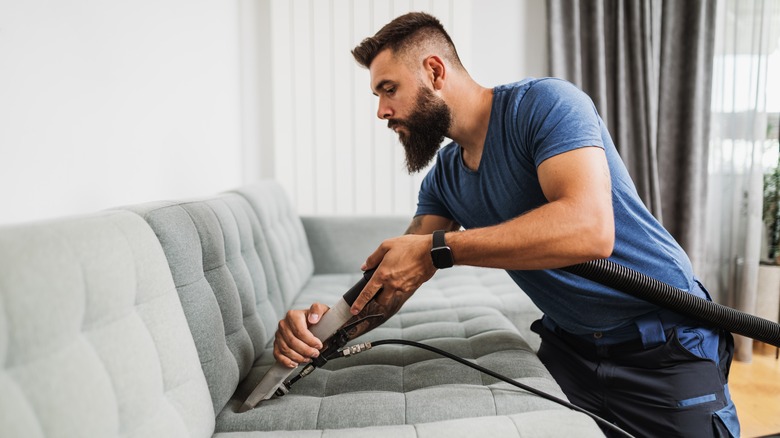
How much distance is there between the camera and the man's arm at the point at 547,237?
1.02 metres

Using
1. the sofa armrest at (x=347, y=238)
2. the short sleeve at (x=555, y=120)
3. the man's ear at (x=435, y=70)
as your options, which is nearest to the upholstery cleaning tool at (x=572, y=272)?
the short sleeve at (x=555, y=120)

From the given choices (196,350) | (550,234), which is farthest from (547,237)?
(196,350)

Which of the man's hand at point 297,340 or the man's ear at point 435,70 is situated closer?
the man's hand at point 297,340

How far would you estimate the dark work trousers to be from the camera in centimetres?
123

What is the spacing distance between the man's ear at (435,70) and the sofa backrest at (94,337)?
763mm

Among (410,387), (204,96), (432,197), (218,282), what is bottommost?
(410,387)

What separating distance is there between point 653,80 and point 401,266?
2640 millimetres

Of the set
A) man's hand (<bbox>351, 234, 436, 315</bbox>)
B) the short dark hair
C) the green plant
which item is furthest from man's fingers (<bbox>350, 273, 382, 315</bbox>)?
the green plant

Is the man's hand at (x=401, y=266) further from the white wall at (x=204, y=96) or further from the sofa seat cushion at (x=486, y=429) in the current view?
the white wall at (x=204, y=96)

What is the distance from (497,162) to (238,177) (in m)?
2.16

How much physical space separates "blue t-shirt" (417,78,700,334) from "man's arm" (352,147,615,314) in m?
0.08

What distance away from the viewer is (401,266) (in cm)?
109

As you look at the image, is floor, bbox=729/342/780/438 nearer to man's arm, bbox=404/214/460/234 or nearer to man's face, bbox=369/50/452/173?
man's arm, bbox=404/214/460/234

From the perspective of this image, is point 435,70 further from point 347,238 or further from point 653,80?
point 653,80
